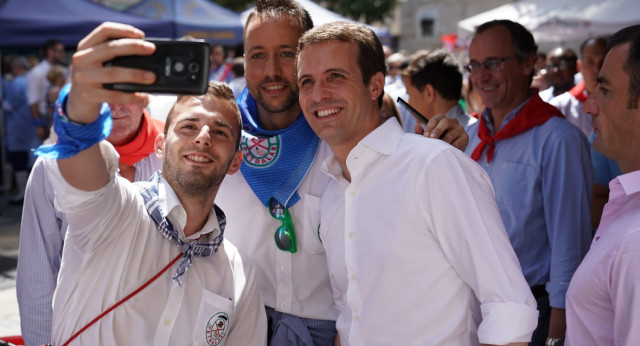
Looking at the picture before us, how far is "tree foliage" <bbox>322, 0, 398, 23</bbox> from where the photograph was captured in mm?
38500

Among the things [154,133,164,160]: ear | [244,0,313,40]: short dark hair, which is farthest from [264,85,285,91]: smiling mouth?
[154,133,164,160]: ear

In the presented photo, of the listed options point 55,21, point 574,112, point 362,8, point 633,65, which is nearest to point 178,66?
point 633,65

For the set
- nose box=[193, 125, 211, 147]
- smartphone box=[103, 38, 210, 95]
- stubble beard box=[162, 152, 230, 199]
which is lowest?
stubble beard box=[162, 152, 230, 199]

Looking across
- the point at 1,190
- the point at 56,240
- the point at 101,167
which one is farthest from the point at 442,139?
the point at 1,190

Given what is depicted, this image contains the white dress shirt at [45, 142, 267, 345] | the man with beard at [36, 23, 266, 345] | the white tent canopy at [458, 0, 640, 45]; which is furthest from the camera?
the white tent canopy at [458, 0, 640, 45]

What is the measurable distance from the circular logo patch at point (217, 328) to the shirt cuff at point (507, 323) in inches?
36.2

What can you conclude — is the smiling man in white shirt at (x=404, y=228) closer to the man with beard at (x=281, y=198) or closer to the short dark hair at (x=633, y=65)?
the man with beard at (x=281, y=198)

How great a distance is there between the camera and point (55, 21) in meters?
9.02

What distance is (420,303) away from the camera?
7.09ft

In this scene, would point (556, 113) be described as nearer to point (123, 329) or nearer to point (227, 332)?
point (227, 332)

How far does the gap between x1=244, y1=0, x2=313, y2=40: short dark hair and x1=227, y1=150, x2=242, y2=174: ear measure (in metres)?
0.66

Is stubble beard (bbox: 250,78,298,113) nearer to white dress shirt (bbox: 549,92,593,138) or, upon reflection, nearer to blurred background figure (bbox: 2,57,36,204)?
white dress shirt (bbox: 549,92,593,138)

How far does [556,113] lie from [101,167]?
2.45 meters

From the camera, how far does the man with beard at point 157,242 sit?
5.91 feet
